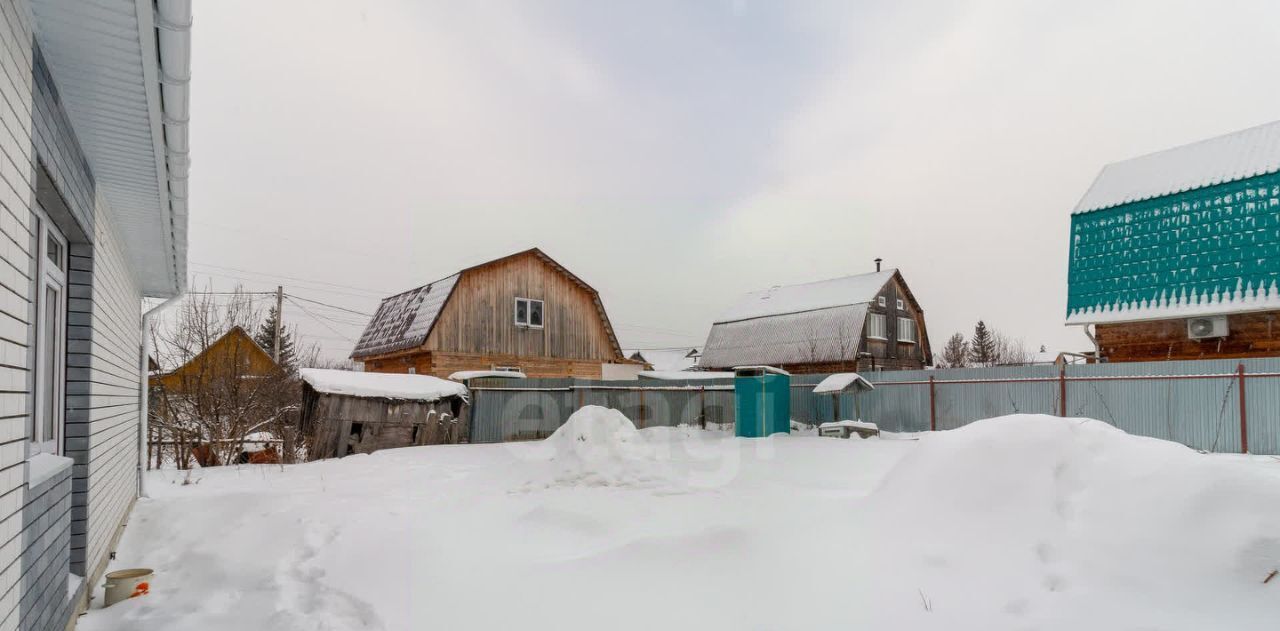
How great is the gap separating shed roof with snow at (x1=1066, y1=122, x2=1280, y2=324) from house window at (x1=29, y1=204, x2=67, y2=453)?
1790 cm

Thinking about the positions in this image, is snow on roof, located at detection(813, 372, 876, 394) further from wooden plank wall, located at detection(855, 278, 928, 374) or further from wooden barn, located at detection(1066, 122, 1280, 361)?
wooden plank wall, located at detection(855, 278, 928, 374)

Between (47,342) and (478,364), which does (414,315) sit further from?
(47,342)

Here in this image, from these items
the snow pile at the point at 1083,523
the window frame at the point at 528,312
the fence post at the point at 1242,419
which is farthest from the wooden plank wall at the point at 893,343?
the snow pile at the point at 1083,523

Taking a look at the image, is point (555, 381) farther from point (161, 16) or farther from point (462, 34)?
point (161, 16)

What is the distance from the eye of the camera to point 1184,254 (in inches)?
552

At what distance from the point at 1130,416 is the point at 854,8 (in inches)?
393

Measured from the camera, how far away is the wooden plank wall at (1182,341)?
13.0 m

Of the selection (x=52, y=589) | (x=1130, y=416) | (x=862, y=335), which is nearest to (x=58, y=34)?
(x=52, y=589)

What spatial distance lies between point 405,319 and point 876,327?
18538mm

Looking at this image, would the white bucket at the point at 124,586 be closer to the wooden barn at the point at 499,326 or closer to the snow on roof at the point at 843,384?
the snow on roof at the point at 843,384

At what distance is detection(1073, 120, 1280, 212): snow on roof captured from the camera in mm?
13688

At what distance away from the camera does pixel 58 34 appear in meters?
2.79

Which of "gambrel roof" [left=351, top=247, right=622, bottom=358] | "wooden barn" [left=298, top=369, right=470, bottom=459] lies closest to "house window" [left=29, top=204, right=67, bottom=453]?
"wooden barn" [left=298, top=369, right=470, bottom=459]

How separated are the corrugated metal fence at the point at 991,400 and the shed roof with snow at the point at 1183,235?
2.21m
